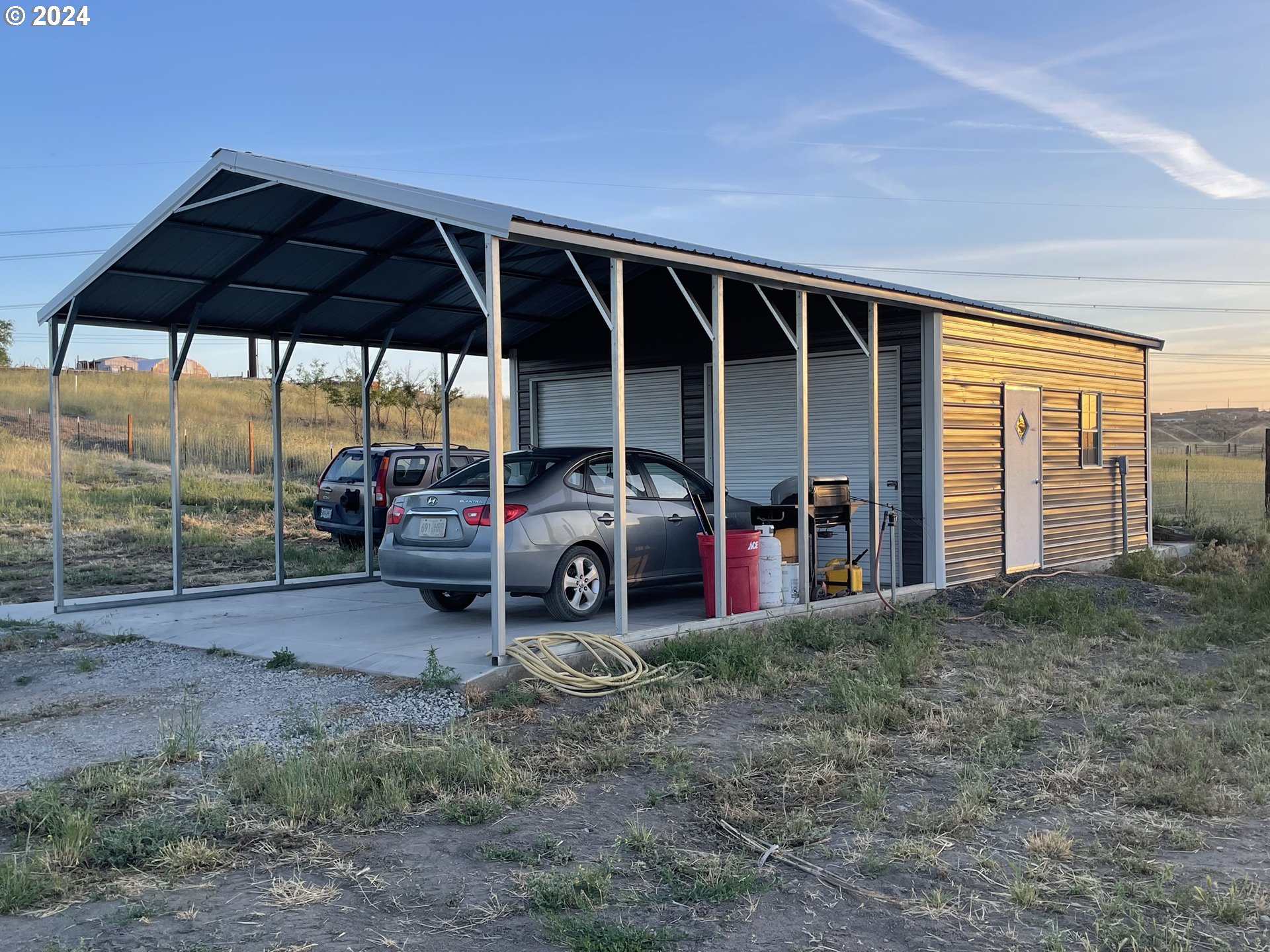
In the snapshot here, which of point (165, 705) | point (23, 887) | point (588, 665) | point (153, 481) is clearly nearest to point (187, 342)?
point (165, 705)

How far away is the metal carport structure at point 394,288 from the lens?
8.09 m

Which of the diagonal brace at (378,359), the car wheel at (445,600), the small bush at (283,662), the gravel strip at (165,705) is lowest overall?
the gravel strip at (165,705)

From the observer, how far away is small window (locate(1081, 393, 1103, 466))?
14.8 metres

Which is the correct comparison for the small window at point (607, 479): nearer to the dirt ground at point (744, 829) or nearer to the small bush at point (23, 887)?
the dirt ground at point (744, 829)

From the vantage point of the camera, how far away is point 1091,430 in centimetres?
1498

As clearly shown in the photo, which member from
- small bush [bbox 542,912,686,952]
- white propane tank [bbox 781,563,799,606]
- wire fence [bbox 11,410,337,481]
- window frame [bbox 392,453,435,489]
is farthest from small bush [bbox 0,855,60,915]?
wire fence [bbox 11,410,337,481]

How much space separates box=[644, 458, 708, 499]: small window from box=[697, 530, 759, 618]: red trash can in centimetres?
72

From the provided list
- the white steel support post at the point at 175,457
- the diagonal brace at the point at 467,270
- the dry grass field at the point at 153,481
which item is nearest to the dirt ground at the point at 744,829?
the diagonal brace at the point at 467,270

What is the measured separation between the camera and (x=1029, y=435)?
13672mm

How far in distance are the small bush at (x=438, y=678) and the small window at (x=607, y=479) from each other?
8.44ft

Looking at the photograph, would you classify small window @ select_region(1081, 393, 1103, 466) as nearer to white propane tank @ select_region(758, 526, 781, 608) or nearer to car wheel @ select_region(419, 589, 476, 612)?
white propane tank @ select_region(758, 526, 781, 608)

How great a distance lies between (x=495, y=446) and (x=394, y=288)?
5193mm

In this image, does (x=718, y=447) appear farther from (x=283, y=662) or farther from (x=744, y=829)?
(x=744, y=829)

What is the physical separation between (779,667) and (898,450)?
4.59 meters
